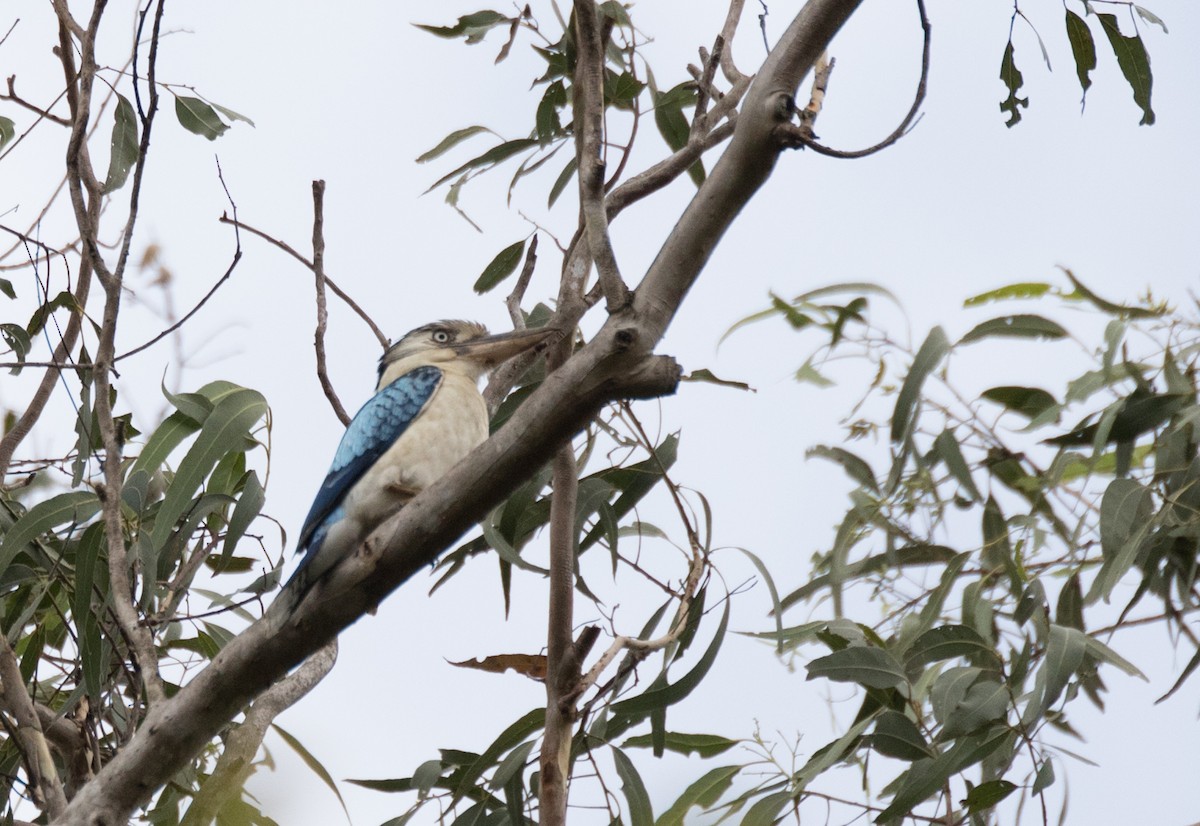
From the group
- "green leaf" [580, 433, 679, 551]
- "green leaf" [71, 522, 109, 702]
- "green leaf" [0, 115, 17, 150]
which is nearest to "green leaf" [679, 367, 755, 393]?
"green leaf" [580, 433, 679, 551]

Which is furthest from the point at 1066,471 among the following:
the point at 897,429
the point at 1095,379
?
the point at 897,429

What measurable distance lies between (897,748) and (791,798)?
0.83 ft

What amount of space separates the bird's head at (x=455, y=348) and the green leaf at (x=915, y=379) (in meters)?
0.85

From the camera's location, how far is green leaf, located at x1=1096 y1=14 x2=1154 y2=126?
2678 mm

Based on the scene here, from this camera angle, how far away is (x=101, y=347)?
8.46 feet

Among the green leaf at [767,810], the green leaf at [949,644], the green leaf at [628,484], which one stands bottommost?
the green leaf at [767,810]

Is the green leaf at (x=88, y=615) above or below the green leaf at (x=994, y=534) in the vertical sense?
below

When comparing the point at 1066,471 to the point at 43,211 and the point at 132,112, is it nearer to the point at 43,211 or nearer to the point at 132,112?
the point at 132,112

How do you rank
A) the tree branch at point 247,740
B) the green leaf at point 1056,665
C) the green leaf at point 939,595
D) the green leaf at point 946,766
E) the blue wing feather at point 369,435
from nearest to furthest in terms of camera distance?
the tree branch at point 247,740 → the green leaf at point 1056,665 → the green leaf at point 946,766 → the blue wing feather at point 369,435 → the green leaf at point 939,595

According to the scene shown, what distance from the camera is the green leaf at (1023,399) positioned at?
128 inches

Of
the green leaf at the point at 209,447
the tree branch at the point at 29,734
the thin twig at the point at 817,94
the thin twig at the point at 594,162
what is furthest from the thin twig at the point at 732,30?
the tree branch at the point at 29,734

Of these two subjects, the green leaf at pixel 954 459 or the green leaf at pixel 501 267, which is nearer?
the green leaf at pixel 954 459

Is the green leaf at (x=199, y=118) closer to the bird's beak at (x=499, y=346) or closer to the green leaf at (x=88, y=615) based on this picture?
the bird's beak at (x=499, y=346)

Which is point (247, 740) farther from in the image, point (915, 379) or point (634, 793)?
point (915, 379)
